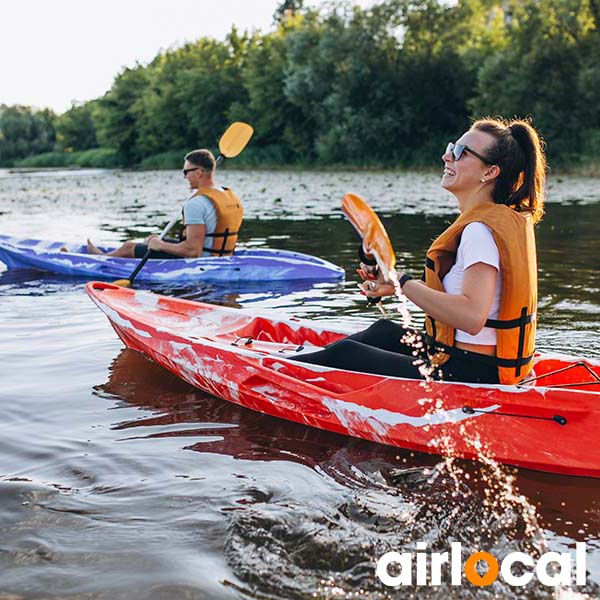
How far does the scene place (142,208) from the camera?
17953 mm

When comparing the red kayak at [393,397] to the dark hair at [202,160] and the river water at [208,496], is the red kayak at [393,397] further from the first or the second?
the dark hair at [202,160]

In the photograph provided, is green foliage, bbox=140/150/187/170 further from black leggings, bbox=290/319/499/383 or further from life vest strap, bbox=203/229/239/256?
black leggings, bbox=290/319/499/383

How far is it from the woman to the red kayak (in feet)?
0.50

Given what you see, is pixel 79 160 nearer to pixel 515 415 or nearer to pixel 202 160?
pixel 202 160

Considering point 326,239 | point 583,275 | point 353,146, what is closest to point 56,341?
point 583,275

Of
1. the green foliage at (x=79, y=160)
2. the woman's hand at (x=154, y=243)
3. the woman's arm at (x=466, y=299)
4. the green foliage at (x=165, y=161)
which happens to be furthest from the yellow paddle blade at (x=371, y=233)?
the green foliage at (x=79, y=160)

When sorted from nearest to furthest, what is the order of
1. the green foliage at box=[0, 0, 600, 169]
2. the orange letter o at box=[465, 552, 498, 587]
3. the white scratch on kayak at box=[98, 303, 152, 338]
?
the orange letter o at box=[465, 552, 498, 587]
the white scratch on kayak at box=[98, 303, 152, 338]
the green foliage at box=[0, 0, 600, 169]

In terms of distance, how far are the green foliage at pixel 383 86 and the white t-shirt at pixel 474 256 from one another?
21961 mm

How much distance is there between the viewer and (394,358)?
3879mm

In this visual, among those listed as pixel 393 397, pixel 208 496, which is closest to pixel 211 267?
pixel 393 397

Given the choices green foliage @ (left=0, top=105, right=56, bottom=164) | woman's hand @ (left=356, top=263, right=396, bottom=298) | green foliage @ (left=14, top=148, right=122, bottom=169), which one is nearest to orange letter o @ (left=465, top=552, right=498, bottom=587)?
woman's hand @ (left=356, top=263, right=396, bottom=298)

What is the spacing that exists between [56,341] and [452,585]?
403 centimetres

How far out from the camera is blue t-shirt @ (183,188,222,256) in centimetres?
787

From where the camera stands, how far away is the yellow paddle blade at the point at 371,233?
327 centimetres
